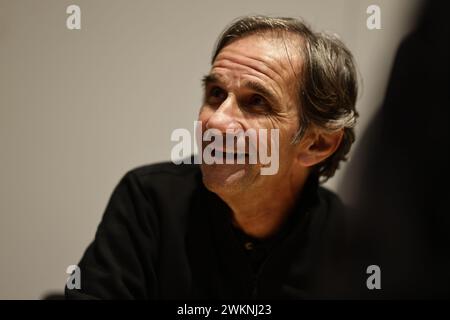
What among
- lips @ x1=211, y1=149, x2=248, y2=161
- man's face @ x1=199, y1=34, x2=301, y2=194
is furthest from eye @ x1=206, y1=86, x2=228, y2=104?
lips @ x1=211, y1=149, x2=248, y2=161

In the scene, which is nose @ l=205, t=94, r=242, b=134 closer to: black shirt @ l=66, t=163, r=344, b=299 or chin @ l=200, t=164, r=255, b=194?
chin @ l=200, t=164, r=255, b=194

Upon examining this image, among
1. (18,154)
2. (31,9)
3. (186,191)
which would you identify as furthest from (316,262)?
(31,9)

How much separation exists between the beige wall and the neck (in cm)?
26

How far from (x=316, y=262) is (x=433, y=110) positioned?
1.52 feet

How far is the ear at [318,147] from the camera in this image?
103 cm

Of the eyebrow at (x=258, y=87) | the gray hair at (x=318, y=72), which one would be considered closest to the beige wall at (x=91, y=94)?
the gray hair at (x=318, y=72)

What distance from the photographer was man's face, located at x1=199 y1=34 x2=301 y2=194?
0.92 m

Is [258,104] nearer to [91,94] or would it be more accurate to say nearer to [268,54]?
[268,54]

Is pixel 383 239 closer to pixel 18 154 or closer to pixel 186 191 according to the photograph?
pixel 186 191

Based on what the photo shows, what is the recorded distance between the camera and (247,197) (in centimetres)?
100

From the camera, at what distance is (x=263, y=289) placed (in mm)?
1021

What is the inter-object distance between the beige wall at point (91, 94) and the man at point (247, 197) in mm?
109

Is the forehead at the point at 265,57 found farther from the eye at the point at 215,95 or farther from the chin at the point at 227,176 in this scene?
the chin at the point at 227,176
